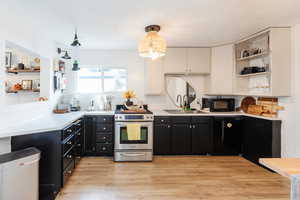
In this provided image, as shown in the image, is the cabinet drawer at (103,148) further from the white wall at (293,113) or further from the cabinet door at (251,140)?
the white wall at (293,113)

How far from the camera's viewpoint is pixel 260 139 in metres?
3.18

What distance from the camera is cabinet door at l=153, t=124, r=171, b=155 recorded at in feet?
12.2

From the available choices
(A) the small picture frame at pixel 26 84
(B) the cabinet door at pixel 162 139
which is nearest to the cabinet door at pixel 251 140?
(B) the cabinet door at pixel 162 139

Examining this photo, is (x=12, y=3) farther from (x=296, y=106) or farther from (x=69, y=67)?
(x=296, y=106)

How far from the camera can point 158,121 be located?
3.71 meters

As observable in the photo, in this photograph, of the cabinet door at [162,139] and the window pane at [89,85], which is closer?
the cabinet door at [162,139]

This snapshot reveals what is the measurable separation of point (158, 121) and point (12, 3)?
2.89 meters

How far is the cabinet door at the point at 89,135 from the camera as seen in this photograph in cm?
360

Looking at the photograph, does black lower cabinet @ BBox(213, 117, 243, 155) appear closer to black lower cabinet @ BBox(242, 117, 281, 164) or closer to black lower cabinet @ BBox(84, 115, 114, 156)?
black lower cabinet @ BBox(242, 117, 281, 164)

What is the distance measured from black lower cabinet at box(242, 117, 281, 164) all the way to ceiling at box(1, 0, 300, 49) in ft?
5.34

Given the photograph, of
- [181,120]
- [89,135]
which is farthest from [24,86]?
[181,120]

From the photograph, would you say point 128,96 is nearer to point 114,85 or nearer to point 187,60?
point 114,85

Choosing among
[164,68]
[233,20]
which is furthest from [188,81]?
[233,20]

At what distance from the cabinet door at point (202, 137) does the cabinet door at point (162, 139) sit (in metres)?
0.52
